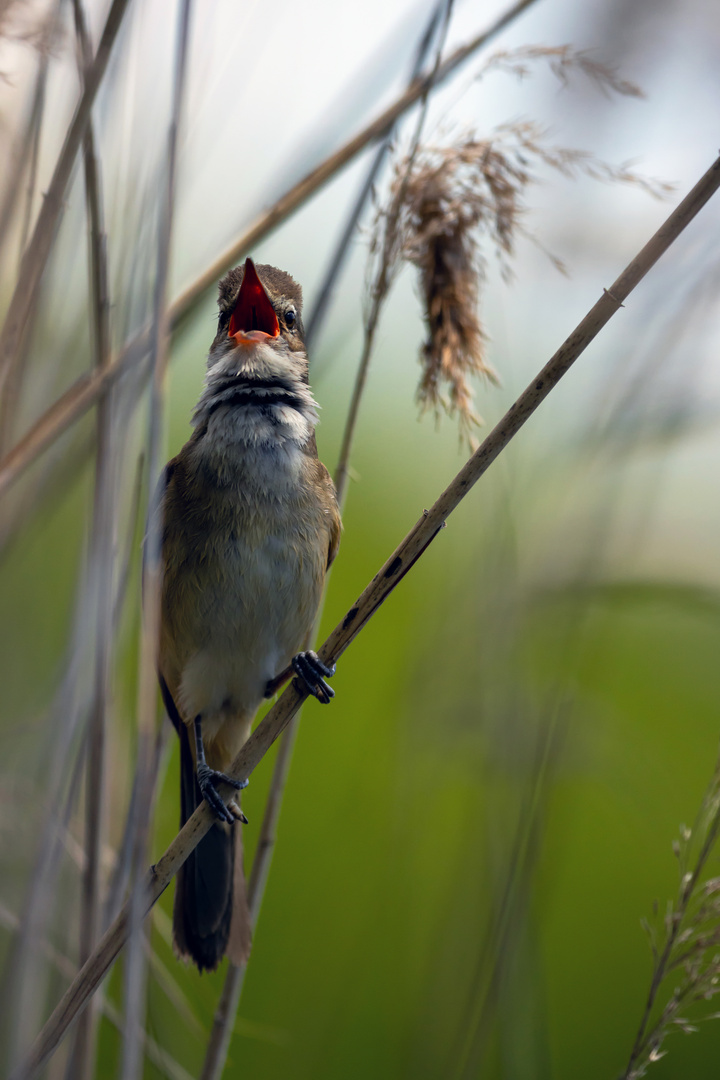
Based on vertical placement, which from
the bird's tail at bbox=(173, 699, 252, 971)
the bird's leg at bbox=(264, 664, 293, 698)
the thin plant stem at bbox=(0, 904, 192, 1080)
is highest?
the bird's leg at bbox=(264, 664, 293, 698)

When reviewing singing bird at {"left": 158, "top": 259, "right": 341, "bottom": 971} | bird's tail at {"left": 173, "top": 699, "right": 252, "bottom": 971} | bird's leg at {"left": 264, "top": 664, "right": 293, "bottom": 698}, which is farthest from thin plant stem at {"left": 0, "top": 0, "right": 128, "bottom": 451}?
bird's tail at {"left": 173, "top": 699, "right": 252, "bottom": 971}

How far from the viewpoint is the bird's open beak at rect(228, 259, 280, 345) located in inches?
58.9

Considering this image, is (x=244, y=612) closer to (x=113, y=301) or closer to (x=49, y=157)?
(x=113, y=301)

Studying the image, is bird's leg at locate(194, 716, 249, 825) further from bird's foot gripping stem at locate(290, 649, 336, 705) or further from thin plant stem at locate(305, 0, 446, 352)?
thin plant stem at locate(305, 0, 446, 352)

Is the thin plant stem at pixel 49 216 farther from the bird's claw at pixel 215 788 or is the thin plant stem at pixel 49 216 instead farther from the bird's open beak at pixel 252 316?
the bird's claw at pixel 215 788

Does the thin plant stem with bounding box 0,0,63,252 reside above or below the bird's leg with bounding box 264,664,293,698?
above

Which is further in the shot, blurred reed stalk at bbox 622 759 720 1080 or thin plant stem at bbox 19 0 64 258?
thin plant stem at bbox 19 0 64 258

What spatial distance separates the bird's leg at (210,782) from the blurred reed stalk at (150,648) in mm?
233

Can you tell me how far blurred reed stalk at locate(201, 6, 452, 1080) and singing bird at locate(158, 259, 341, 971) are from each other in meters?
0.11

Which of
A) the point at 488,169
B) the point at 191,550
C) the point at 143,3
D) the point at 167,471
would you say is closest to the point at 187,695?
the point at 191,550

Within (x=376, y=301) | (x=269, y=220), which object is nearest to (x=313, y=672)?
(x=376, y=301)

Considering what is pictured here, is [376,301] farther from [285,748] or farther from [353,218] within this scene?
[285,748]

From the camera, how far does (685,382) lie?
140 centimetres

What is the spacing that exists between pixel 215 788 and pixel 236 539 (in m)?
0.44
